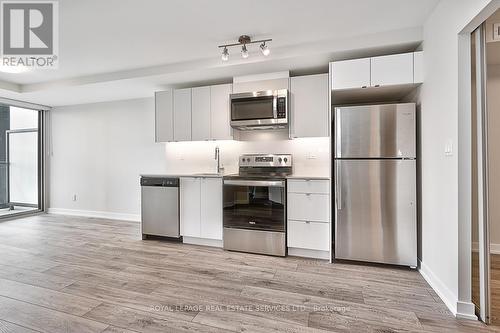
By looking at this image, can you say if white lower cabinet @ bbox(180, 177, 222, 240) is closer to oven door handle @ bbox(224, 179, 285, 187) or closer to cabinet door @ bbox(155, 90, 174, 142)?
oven door handle @ bbox(224, 179, 285, 187)

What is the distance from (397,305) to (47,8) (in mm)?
3889

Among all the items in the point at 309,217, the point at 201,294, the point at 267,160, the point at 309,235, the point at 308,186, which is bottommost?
the point at 201,294

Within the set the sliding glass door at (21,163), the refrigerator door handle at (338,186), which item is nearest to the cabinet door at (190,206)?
Result: the refrigerator door handle at (338,186)

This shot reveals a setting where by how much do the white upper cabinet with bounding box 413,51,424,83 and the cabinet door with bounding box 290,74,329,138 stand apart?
0.90 meters

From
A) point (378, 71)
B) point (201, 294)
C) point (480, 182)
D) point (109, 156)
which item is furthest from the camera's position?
point (109, 156)

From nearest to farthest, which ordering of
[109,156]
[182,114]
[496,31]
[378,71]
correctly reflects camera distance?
[496,31] < [378,71] < [182,114] < [109,156]

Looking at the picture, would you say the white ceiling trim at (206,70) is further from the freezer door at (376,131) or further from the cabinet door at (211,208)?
the cabinet door at (211,208)

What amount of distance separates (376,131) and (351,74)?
691 mm

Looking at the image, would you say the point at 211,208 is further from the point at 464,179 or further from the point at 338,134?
the point at 464,179

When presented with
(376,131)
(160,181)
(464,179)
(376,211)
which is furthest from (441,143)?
(160,181)

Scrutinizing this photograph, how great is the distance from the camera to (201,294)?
2.16 metres

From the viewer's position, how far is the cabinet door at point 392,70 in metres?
2.57

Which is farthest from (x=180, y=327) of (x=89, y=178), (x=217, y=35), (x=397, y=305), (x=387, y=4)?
(x=89, y=178)

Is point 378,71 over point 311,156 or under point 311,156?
over
